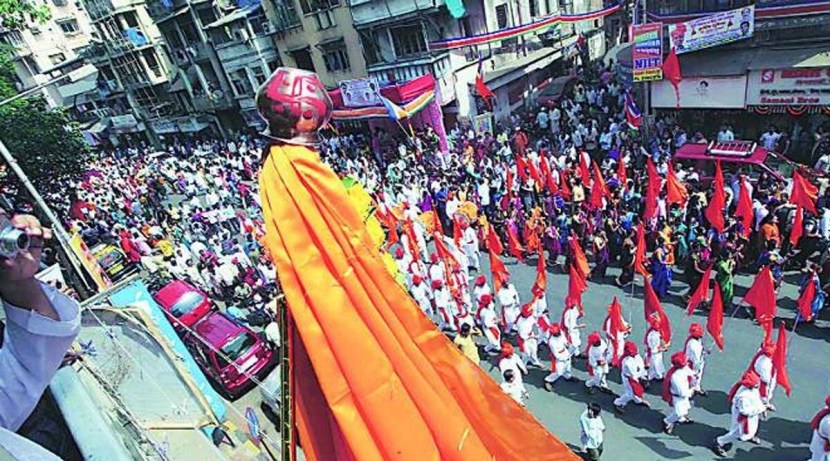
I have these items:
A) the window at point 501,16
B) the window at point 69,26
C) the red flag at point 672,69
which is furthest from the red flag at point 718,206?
the window at point 69,26

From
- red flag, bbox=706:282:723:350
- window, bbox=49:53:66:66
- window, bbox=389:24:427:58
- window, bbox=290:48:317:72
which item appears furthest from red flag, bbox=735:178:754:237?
window, bbox=49:53:66:66

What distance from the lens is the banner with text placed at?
15265mm

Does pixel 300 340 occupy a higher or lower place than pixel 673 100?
higher

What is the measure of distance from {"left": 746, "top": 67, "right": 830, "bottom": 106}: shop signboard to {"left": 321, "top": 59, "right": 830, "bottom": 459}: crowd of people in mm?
1120

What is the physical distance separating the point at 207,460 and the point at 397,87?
640 inches

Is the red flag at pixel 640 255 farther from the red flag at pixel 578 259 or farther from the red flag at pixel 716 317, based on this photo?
the red flag at pixel 716 317

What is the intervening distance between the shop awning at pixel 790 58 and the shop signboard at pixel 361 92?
1305 centimetres

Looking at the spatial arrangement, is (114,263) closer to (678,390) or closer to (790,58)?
(678,390)

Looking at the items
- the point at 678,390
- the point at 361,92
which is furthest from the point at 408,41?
the point at 678,390

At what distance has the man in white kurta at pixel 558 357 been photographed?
28.8 feet

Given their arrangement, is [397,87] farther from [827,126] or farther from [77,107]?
[77,107]

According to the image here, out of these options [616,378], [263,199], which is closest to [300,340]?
[263,199]

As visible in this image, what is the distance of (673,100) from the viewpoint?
1681 centimetres

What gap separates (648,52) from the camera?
15781 millimetres
